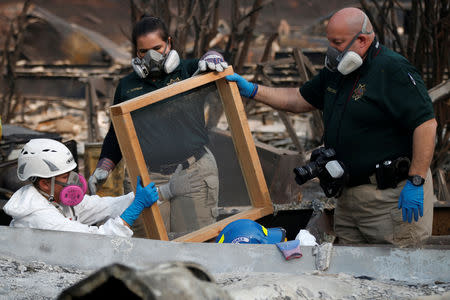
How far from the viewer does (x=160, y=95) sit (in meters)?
3.65

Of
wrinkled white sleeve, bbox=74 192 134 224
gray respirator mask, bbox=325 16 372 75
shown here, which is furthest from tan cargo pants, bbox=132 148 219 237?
gray respirator mask, bbox=325 16 372 75

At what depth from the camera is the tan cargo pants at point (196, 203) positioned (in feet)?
12.6

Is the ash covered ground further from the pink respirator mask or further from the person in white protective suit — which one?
the pink respirator mask

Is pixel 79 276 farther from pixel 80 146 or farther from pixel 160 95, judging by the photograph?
pixel 80 146

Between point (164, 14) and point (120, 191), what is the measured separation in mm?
2573

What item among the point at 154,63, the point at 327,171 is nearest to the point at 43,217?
the point at 154,63

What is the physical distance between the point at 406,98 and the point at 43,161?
2.20m

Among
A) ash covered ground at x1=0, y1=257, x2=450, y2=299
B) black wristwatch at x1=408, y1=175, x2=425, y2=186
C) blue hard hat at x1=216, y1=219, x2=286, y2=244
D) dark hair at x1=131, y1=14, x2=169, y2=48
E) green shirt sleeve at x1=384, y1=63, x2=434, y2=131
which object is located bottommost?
ash covered ground at x1=0, y1=257, x2=450, y2=299

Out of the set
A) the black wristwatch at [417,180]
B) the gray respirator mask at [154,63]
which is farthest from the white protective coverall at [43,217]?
the black wristwatch at [417,180]

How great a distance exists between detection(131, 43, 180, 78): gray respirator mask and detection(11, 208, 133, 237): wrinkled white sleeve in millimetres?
1115

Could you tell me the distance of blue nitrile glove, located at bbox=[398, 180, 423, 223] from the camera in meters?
3.57

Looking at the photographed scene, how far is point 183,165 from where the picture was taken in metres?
3.93

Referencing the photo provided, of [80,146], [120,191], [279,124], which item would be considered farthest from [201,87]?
[279,124]

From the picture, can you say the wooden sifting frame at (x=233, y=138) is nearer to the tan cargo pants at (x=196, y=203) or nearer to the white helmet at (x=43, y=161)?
the tan cargo pants at (x=196, y=203)
